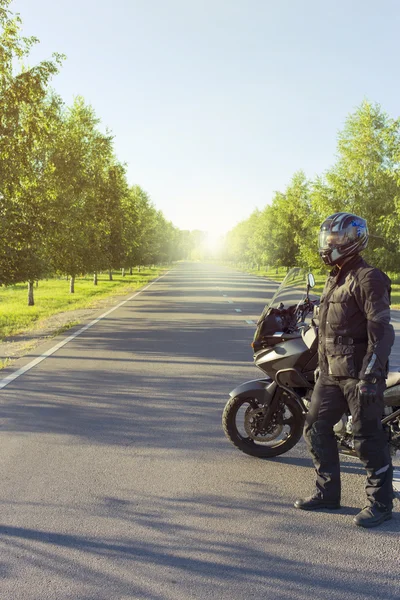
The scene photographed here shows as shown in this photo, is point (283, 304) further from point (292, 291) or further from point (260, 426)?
point (260, 426)

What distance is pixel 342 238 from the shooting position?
433cm

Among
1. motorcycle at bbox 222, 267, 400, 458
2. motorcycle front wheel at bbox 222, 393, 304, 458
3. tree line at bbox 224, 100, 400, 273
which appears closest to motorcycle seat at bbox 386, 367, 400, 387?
motorcycle at bbox 222, 267, 400, 458

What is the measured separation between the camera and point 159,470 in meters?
5.22

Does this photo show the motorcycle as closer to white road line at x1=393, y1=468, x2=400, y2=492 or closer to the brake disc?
the brake disc

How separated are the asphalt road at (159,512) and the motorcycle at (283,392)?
215mm

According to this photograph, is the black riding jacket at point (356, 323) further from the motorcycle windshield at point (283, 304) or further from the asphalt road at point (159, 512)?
the asphalt road at point (159, 512)

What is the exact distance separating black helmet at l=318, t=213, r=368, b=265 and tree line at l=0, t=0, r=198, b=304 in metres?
11.4

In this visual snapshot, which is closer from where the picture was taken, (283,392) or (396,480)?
(396,480)

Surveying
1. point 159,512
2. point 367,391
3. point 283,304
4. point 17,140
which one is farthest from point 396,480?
point 17,140

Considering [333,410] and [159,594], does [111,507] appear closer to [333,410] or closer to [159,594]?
[159,594]

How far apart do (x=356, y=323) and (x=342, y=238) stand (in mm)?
557

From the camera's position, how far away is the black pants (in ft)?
13.9

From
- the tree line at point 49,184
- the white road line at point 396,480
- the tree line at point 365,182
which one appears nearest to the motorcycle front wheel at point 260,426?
the white road line at point 396,480

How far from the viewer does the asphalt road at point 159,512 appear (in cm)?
336
